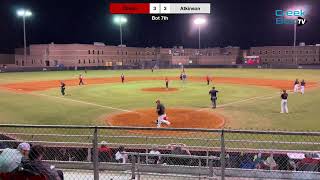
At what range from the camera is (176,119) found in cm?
2178

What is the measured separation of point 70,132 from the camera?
57.4ft

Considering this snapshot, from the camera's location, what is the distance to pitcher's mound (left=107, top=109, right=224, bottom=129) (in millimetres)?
20078

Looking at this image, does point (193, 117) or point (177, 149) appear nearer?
point (177, 149)

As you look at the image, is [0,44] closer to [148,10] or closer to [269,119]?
[148,10]

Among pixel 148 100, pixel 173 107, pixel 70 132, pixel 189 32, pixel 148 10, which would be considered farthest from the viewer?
pixel 189 32

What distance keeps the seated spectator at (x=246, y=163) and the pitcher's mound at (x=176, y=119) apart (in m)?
8.06

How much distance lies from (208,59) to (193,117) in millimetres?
100743

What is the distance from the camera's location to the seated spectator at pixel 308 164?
9633 millimetres

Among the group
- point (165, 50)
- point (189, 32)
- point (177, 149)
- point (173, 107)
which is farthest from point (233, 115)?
point (189, 32)

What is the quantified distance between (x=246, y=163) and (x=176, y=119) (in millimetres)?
11539

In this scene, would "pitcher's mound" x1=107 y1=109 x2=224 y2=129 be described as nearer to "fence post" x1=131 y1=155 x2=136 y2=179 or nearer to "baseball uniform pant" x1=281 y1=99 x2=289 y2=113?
"baseball uniform pant" x1=281 y1=99 x2=289 y2=113
